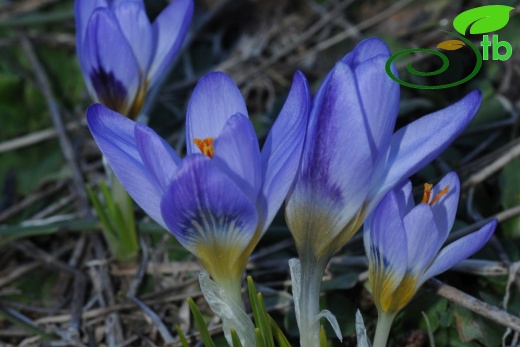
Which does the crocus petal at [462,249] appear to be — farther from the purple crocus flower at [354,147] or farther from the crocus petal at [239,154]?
the crocus petal at [239,154]

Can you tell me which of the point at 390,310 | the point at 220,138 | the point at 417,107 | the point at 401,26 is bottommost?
the point at 390,310

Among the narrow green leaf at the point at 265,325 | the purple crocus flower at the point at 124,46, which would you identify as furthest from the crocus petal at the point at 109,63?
the narrow green leaf at the point at 265,325

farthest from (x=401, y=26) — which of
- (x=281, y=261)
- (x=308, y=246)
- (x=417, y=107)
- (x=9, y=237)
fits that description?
(x=308, y=246)

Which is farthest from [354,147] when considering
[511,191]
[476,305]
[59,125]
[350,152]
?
[59,125]

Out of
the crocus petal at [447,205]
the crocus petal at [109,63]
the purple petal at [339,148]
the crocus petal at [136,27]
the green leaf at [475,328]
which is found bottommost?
the green leaf at [475,328]

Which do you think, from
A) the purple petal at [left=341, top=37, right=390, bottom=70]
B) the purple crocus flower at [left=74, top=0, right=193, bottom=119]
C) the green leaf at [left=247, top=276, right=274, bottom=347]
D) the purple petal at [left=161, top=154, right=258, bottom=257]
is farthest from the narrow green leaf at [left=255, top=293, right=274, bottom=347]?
the purple crocus flower at [left=74, top=0, right=193, bottom=119]

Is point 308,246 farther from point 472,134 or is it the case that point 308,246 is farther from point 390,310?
point 472,134
